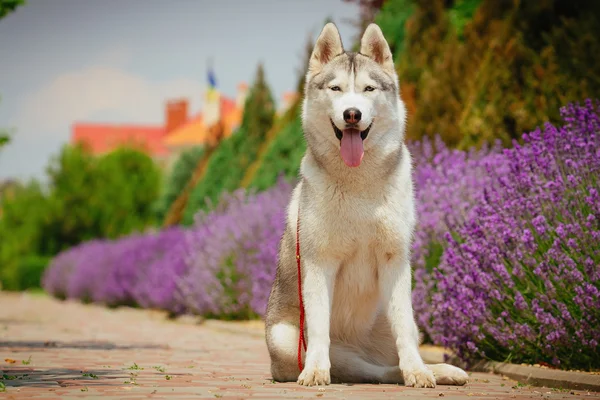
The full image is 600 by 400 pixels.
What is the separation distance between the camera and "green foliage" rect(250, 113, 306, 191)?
17.4 metres

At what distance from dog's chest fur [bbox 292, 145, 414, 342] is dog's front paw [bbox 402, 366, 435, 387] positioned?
55 centimetres

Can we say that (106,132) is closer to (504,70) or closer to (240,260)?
(240,260)

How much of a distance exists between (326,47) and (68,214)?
35.1 meters

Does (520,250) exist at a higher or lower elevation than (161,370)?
higher

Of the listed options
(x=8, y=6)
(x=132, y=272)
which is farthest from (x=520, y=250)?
(x=132, y=272)

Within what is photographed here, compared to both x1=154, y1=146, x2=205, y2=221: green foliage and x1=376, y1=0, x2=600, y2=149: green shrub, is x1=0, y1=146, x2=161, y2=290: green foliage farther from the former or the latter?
x1=376, y1=0, x2=600, y2=149: green shrub

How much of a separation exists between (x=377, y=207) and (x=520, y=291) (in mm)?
2120

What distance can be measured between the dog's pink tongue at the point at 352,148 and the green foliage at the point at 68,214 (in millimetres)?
34290

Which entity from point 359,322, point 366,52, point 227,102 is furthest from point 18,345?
point 227,102

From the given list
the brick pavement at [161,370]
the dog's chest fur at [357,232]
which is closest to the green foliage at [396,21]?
the brick pavement at [161,370]

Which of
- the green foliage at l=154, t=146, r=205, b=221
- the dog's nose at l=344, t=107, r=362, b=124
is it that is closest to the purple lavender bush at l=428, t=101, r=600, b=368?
the dog's nose at l=344, t=107, r=362, b=124

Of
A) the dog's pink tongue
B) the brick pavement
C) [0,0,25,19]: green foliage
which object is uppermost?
[0,0,25,19]: green foliage

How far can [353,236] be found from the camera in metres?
5.80

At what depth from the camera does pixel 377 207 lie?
5875 millimetres
